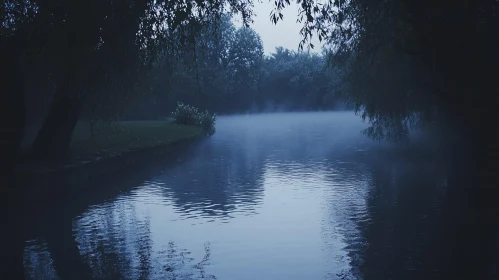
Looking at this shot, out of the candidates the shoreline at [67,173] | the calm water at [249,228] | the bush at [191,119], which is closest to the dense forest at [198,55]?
the shoreline at [67,173]

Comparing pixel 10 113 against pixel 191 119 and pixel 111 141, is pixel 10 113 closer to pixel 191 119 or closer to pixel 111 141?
pixel 111 141

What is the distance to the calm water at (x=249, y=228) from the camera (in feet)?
24.7

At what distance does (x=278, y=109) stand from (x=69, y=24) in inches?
3265

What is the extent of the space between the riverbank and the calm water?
122 cm

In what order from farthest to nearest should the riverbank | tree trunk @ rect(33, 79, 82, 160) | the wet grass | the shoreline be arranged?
the wet grass, tree trunk @ rect(33, 79, 82, 160), the riverbank, the shoreline

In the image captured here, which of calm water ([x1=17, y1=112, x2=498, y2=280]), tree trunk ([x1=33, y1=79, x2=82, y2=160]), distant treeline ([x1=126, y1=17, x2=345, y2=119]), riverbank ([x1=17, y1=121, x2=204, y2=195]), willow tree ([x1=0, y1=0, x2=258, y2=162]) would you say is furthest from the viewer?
distant treeline ([x1=126, y1=17, x2=345, y2=119])

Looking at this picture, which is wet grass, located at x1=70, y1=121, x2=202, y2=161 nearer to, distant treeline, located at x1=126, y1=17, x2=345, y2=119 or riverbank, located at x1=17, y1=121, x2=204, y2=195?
riverbank, located at x1=17, y1=121, x2=204, y2=195

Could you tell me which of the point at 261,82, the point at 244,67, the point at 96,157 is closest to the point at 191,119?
the point at 96,157

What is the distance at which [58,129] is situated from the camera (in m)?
19.3

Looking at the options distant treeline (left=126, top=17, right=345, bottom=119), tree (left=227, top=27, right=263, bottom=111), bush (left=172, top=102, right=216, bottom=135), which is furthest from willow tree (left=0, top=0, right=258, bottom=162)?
tree (left=227, top=27, right=263, bottom=111)

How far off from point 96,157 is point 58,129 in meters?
1.63

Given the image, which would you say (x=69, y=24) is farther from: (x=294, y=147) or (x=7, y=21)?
(x=294, y=147)

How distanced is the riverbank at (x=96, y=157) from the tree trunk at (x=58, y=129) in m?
0.50

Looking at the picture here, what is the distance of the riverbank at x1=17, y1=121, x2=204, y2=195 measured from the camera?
1556 centimetres
